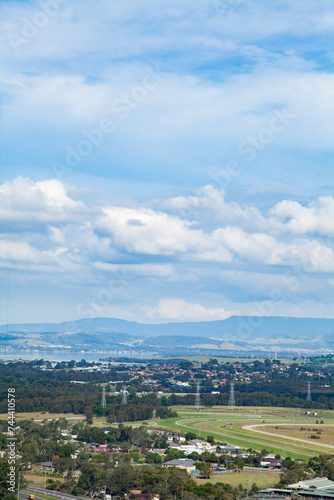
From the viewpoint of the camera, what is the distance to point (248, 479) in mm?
39031

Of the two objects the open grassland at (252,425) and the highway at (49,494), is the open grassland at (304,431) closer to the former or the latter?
the open grassland at (252,425)

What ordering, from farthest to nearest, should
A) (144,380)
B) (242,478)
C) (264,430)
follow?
(144,380) < (264,430) < (242,478)

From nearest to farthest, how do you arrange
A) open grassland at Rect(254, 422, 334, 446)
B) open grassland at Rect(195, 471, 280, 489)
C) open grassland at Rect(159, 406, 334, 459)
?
open grassland at Rect(195, 471, 280, 489) → open grassland at Rect(159, 406, 334, 459) → open grassland at Rect(254, 422, 334, 446)

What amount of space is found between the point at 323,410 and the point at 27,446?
53672 mm

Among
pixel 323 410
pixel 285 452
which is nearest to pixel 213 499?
pixel 285 452

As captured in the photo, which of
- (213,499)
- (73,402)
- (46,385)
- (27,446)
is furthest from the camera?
(46,385)

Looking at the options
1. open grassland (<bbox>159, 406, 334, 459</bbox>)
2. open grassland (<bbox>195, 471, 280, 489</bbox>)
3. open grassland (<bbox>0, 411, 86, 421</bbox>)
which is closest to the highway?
open grassland (<bbox>195, 471, 280, 489</bbox>)

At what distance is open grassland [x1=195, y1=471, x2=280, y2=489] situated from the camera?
37500 millimetres

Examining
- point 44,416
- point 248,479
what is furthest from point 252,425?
point 248,479

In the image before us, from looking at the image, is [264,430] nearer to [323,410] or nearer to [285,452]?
[285,452]

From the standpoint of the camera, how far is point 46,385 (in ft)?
331

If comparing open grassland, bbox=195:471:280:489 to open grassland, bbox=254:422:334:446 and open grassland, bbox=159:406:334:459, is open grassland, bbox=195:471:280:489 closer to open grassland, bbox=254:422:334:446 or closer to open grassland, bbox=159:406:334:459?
open grassland, bbox=159:406:334:459

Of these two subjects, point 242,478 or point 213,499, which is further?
point 242,478

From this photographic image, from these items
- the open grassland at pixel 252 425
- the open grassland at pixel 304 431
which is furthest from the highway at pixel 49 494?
the open grassland at pixel 304 431
